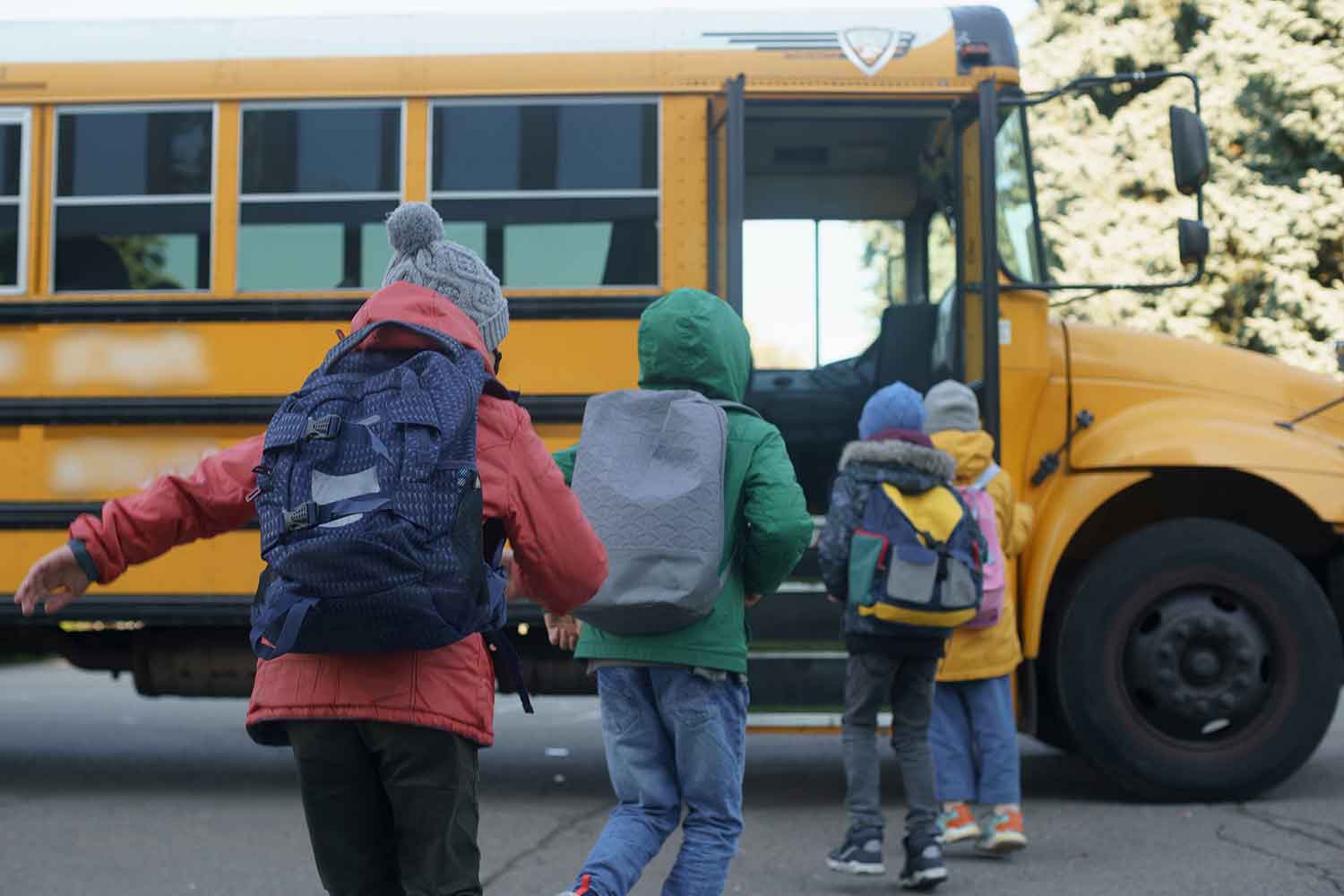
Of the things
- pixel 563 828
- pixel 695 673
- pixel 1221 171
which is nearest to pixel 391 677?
pixel 695 673

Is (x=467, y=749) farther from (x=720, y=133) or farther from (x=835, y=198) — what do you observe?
(x=835, y=198)

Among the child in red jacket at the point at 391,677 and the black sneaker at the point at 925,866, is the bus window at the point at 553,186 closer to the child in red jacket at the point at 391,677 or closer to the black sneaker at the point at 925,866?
the black sneaker at the point at 925,866

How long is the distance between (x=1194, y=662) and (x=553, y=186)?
9.41 ft

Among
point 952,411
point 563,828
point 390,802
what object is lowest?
point 563,828

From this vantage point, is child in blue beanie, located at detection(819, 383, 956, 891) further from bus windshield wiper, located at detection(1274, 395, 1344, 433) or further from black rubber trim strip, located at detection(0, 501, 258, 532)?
black rubber trim strip, located at detection(0, 501, 258, 532)

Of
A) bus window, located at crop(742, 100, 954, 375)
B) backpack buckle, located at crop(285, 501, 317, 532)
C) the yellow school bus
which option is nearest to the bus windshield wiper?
the yellow school bus

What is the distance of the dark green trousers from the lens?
8.00ft

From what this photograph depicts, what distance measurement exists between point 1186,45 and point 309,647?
19.5 m

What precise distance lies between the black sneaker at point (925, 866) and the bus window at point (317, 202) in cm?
280

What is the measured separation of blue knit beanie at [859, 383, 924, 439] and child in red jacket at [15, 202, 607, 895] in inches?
98.0

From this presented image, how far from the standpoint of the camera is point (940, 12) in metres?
6.38

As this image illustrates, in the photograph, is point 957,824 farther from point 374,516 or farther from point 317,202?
point 374,516

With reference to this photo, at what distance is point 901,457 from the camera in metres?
4.85

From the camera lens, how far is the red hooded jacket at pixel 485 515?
2.43 metres
